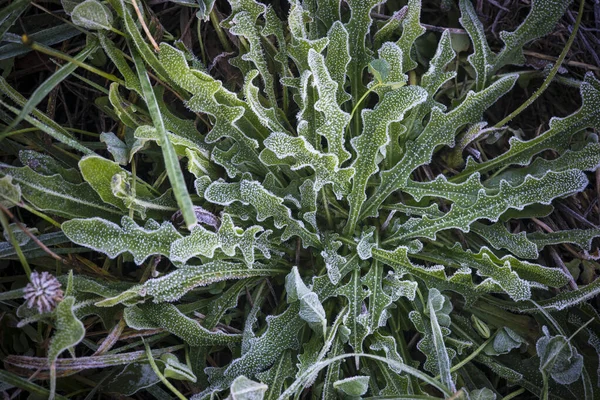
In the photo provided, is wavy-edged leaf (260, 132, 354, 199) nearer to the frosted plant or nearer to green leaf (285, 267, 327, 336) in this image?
the frosted plant

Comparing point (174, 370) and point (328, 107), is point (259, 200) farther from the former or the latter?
point (174, 370)

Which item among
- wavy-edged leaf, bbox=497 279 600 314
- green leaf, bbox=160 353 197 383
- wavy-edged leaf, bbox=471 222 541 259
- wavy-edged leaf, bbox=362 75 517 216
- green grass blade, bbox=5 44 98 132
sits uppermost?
green grass blade, bbox=5 44 98 132

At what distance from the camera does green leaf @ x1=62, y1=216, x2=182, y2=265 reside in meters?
1.08

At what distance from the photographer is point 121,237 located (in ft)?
3.60

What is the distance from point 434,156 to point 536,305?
457 millimetres

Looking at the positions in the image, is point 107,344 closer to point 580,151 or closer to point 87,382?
point 87,382

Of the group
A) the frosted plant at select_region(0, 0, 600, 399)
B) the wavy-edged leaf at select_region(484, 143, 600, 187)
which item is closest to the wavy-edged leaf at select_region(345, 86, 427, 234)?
the frosted plant at select_region(0, 0, 600, 399)

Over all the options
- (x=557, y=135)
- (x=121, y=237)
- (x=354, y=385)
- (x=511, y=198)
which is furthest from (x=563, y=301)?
(x=121, y=237)

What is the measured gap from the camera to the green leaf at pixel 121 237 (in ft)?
3.53

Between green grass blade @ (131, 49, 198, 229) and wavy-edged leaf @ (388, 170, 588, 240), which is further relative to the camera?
wavy-edged leaf @ (388, 170, 588, 240)

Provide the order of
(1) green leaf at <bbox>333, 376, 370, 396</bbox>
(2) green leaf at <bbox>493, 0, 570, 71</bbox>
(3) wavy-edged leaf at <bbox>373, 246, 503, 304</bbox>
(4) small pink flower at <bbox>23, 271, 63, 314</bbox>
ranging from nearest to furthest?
1. (4) small pink flower at <bbox>23, 271, 63, 314</bbox>
2. (1) green leaf at <bbox>333, 376, 370, 396</bbox>
3. (3) wavy-edged leaf at <bbox>373, 246, 503, 304</bbox>
4. (2) green leaf at <bbox>493, 0, 570, 71</bbox>

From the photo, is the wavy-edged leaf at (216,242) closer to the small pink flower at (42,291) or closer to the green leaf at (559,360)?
the small pink flower at (42,291)

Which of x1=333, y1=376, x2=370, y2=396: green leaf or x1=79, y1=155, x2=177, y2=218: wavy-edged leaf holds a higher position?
x1=79, y1=155, x2=177, y2=218: wavy-edged leaf

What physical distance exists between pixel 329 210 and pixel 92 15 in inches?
27.3
